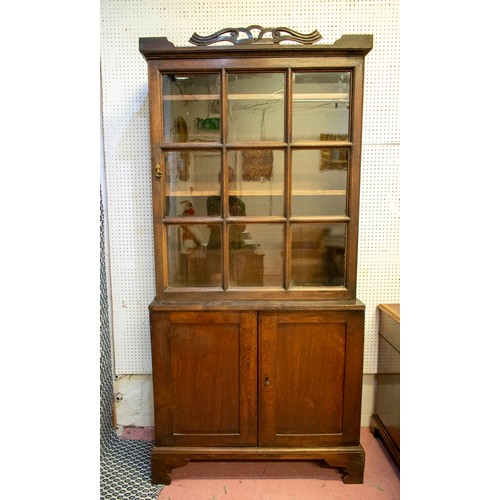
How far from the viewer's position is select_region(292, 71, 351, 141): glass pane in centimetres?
153

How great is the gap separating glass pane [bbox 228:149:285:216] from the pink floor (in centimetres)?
124

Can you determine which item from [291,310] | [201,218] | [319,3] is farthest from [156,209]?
[319,3]

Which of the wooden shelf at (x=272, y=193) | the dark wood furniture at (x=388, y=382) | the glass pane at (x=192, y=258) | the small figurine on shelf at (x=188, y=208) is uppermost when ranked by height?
the wooden shelf at (x=272, y=193)

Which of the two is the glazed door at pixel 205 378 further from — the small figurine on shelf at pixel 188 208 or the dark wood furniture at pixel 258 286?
the small figurine on shelf at pixel 188 208

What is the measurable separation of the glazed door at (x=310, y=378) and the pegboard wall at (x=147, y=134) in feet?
1.38

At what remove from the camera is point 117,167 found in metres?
1.84

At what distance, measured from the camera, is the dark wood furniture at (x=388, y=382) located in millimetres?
1695

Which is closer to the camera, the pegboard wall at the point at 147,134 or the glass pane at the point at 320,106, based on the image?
the glass pane at the point at 320,106

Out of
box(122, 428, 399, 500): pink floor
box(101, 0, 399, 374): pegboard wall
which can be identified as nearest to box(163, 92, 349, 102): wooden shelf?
box(101, 0, 399, 374): pegboard wall

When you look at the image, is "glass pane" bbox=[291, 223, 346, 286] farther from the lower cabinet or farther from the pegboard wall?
the pegboard wall

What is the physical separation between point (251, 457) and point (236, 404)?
0.81 ft

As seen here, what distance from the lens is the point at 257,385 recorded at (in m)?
1.57

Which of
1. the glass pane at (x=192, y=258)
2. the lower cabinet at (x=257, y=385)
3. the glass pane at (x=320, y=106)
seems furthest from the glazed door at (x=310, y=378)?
the glass pane at (x=320, y=106)

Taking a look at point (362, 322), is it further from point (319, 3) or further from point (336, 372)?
point (319, 3)
